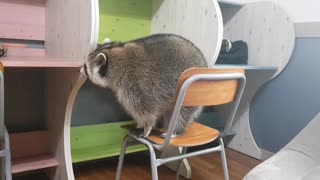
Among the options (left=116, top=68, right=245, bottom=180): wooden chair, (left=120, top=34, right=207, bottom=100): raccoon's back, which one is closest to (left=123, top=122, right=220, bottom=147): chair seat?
(left=116, top=68, right=245, bottom=180): wooden chair

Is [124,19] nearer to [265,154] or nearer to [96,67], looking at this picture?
[96,67]

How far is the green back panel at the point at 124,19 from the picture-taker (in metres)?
1.83

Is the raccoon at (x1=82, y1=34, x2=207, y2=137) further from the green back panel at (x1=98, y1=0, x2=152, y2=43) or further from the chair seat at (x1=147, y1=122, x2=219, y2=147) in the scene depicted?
the green back panel at (x1=98, y1=0, x2=152, y2=43)

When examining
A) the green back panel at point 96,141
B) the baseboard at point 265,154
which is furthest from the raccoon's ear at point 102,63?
the baseboard at point 265,154

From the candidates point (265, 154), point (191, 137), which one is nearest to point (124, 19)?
point (191, 137)

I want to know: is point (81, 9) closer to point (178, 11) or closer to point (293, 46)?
point (178, 11)

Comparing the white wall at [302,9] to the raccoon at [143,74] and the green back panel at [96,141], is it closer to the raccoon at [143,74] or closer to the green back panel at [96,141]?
the raccoon at [143,74]

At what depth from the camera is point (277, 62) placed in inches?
81.4

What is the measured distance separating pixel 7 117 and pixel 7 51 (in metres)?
0.38

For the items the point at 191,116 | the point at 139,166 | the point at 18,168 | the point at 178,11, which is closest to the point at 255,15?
the point at 178,11

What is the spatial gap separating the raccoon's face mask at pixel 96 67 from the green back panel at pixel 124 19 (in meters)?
0.63

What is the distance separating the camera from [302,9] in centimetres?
196

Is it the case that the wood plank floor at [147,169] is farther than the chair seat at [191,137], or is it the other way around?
the wood plank floor at [147,169]

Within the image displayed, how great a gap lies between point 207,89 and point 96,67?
0.47 m
